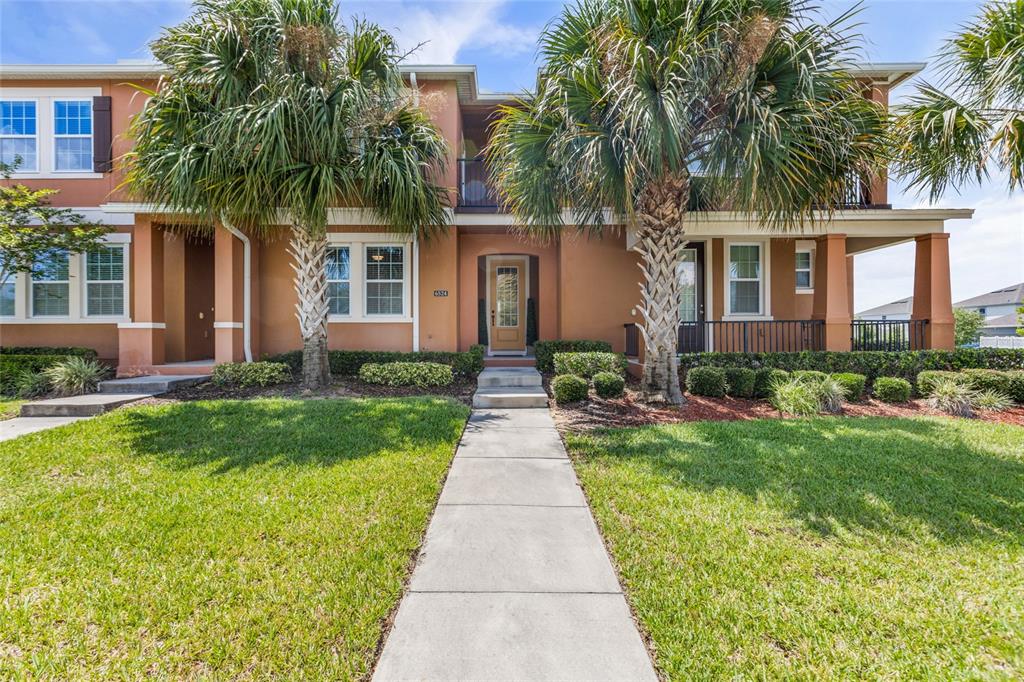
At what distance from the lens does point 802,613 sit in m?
2.38

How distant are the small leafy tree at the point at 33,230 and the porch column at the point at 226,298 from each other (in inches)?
116

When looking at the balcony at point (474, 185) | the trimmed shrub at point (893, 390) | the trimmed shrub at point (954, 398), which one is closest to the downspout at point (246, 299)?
the balcony at point (474, 185)

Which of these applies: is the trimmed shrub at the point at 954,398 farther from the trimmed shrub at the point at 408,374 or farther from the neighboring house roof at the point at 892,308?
the neighboring house roof at the point at 892,308

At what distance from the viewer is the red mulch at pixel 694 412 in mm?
6416

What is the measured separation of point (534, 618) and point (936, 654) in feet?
6.48

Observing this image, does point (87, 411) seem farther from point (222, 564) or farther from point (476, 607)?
point (476, 607)

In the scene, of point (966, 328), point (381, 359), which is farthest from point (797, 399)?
point (966, 328)

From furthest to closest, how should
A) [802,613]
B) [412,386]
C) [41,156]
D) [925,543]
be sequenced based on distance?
[41,156]
[412,386]
[925,543]
[802,613]

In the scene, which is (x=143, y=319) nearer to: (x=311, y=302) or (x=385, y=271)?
(x=311, y=302)

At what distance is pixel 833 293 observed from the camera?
9.70m

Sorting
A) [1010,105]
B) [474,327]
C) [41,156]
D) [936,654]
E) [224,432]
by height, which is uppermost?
[41,156]

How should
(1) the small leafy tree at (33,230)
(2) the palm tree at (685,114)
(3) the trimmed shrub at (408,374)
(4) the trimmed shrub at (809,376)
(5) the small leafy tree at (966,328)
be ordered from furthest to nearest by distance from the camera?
(5) the small leafy tree at (966,328)
(1) the small leafy tree at (33,230)
(3) the trimmed shrub at (408,374)
(4) the trimmed shrub at (809,376)
(2) the palm tree at (685,114)

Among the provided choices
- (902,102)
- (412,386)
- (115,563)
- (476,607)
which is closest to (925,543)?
(476,607)

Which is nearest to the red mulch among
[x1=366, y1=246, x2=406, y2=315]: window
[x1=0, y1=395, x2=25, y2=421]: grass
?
[x1=366, y1=246, x2=406, y2=315]: window
